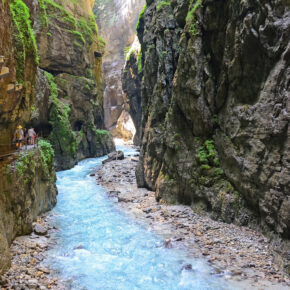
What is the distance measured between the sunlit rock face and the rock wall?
2323 inches

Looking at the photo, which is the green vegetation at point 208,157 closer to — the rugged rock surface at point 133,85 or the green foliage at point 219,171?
the green foliage at point 219,171

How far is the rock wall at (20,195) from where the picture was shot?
911cm

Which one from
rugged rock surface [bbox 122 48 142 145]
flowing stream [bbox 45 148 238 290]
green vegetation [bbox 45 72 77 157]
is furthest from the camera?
rugged rock surface [bbox 122 48 142 145]

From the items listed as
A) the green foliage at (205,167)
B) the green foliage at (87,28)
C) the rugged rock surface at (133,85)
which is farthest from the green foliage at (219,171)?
the green foliage at (87,28)

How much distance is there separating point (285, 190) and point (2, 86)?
11.3m

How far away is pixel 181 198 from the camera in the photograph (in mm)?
15164

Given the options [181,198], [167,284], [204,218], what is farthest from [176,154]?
[167,284]

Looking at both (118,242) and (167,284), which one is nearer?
(167,284)

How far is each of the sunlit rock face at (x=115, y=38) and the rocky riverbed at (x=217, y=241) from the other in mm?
58220

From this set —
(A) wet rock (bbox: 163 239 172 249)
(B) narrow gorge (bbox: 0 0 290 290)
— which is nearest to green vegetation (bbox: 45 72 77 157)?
(B) narrow gorge (bbox: 0 0 290 290)

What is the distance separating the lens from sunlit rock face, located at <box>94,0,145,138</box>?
72000 mm

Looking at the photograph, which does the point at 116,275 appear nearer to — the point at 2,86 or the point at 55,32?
the point at 2,86

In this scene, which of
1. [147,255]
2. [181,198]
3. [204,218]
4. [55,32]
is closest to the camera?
[147,255]

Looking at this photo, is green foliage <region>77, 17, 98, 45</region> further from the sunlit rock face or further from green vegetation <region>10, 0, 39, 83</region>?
green vegetation <region>10, 0, 39, 83</region>
